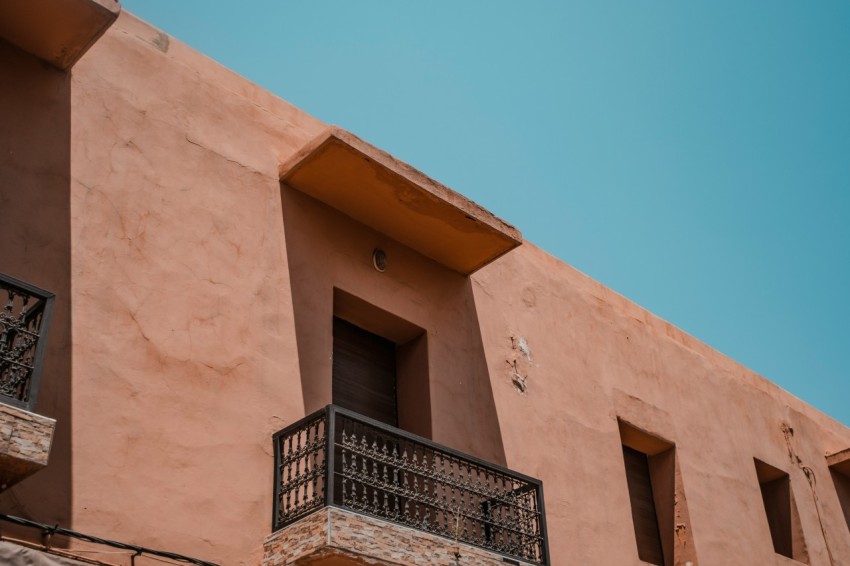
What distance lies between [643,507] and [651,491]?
300 mm

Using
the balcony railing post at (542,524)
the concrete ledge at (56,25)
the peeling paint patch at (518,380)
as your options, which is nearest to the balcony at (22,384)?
the concrete ledge at (56,25)

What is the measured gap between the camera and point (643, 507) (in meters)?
11.1

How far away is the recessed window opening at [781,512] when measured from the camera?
490 inches

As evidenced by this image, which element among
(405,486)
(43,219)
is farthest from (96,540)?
(405,486)

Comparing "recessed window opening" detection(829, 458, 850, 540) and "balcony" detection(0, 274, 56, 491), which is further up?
"recessed window opening" detection(829, 458, 850, 540)

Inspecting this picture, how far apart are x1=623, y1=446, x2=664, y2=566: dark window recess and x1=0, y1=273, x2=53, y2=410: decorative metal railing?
6.67 m

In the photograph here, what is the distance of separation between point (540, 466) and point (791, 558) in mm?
4250

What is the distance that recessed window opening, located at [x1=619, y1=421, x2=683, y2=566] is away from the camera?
10.9 meters

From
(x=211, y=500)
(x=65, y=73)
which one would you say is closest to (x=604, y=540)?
(x=211, y=500)

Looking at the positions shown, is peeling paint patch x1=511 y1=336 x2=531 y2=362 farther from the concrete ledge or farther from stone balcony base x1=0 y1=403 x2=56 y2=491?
stone balcony base x1=0 y1=403 x2=56 y2=491

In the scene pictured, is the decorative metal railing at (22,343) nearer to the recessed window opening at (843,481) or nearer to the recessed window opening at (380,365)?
the recessed window opening at (380,365)

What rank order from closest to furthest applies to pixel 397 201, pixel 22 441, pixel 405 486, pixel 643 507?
pixel 22 441 → pixel 405 486 → pixel 397 201 → pixel 643 507

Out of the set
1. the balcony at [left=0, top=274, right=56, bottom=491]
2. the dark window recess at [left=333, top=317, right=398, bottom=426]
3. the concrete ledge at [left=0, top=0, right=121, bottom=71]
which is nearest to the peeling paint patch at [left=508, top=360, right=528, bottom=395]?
the dark window recess at [left=333, top=317, right=398, bottom=426]

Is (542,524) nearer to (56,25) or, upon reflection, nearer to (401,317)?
(401,317)
